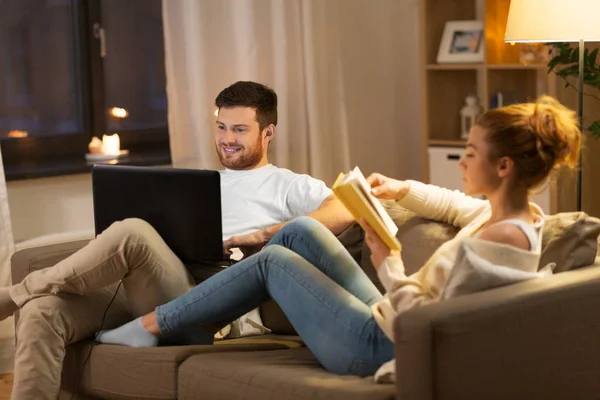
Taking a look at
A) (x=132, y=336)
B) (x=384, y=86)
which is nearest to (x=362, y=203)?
(x=132, y=336)

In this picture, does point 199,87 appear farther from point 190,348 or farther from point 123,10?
point 190,348

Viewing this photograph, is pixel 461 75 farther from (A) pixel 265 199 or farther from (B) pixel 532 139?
(B) pixel 532 139

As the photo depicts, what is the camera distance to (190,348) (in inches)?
105

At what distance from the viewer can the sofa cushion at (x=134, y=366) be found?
104 inches

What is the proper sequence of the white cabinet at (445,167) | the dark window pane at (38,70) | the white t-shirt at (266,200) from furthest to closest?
1. the white cabinet at (445,167)
2. the dark window pane at (38,70)
3. the white t-shirt at (266,200)

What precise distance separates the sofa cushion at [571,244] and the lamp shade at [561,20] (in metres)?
0.96

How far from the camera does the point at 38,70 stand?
14.3ft

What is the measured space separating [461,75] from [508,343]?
2.95 metres

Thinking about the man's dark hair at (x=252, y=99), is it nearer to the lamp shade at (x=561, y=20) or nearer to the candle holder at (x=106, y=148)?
the lamp shade at (x=561, y=20)

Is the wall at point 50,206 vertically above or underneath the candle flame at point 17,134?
underneath

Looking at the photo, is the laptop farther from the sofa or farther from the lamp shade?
the lamp shade

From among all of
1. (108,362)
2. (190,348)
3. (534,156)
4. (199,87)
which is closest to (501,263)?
(534,156)

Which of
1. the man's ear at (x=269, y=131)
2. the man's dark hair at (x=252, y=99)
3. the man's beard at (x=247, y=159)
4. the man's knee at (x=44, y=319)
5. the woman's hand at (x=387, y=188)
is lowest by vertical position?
the man's knee at (x=44, y=319)

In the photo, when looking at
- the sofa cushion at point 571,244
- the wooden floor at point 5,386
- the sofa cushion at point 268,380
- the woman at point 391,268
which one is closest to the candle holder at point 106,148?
the wooden floor at point 5,386
